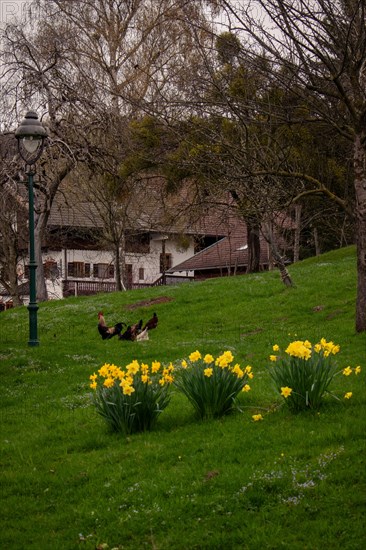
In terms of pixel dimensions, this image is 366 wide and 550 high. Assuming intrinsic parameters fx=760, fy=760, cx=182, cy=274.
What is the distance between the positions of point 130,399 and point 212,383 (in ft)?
3.11

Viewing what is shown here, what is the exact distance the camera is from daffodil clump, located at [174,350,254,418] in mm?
8648

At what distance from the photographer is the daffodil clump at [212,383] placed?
8.65 metres

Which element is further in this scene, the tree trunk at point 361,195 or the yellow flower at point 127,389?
the tree trunk at point 361,195

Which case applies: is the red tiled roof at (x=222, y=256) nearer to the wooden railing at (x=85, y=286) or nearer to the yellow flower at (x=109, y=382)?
the wooden railing at (x=85, y=286)

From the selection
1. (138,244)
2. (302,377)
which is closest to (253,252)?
(138,244)

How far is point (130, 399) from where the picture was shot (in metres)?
8.60

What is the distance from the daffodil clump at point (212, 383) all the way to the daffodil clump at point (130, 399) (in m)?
0.32

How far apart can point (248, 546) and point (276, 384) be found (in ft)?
10.7

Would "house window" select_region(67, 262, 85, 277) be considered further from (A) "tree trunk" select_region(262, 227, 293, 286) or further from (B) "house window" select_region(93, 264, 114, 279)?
(A) "tree trunk" select_region(262, 227, 293, 286)

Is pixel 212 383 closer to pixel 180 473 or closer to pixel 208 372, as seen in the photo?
pixel 208 372

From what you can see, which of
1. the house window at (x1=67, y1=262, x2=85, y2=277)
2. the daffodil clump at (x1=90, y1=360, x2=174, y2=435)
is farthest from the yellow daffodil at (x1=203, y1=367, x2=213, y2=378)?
the house window at (x1=67, y1=262, x2=85, y2=277)

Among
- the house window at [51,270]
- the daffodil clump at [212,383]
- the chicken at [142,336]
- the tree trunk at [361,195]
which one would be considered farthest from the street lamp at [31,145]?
the house window at [51,270]

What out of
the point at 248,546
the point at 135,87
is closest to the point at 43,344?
the point at 248,546

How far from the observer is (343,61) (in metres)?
12.4
